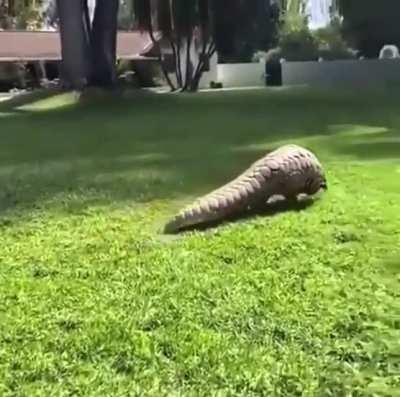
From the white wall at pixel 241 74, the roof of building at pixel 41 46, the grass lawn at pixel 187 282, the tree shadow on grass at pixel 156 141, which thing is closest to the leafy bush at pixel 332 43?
the white wall at pixel 241 74

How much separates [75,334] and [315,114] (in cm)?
1065

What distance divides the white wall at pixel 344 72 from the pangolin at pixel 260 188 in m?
18.9

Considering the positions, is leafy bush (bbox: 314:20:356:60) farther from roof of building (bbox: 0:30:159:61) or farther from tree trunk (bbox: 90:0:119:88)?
tree trunk (bbox: 90:0:119:88)

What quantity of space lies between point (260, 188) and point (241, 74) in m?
32.0

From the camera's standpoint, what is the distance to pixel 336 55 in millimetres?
38781

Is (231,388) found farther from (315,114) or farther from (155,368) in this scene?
(315,114)

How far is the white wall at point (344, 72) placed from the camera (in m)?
28.1

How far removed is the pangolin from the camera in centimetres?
599

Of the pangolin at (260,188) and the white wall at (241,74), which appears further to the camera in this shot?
the white wall at (241,74)

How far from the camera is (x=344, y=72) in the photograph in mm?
31438

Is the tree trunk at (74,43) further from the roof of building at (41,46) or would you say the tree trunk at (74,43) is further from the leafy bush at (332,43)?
the leafy bush at (332,43)

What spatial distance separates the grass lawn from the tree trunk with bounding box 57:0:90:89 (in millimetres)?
→ 8897

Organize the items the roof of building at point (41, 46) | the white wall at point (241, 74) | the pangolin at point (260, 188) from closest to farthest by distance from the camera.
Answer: the pangolin at point (260, 188), the white wall at point (241, 74), the roof of building at point (41, 46)

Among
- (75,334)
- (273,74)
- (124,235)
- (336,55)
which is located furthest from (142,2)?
(75,334)
